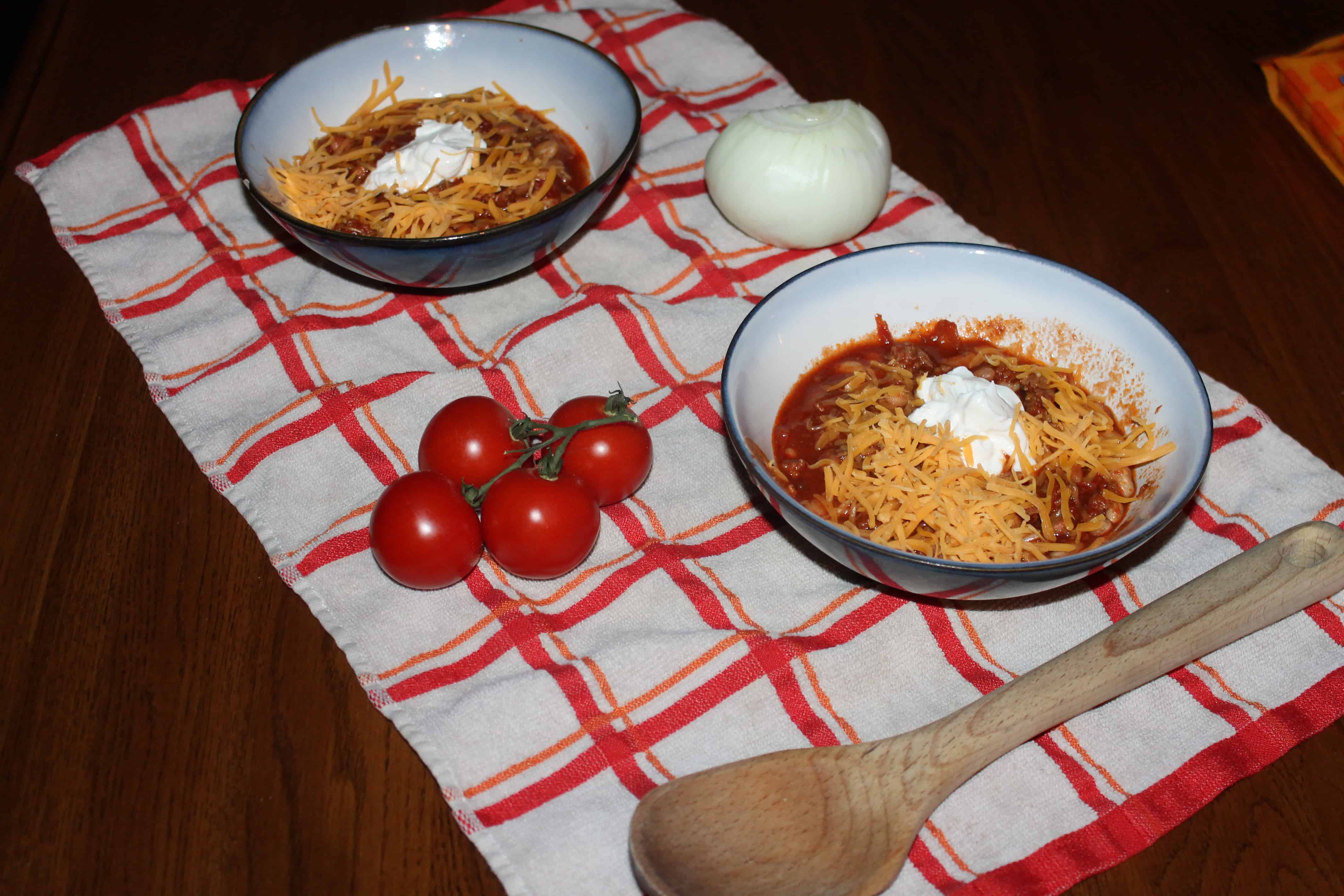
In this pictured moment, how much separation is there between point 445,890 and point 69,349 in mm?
1451

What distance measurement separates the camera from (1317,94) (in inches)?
103

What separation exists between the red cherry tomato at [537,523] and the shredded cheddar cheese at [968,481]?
379mm

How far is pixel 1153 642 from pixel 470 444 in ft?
3.63

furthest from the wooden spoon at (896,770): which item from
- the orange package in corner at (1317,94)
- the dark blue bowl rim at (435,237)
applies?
the orange package in corner at (1317,94)

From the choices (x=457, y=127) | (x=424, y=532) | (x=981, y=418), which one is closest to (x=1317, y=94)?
(x=981, y=418)

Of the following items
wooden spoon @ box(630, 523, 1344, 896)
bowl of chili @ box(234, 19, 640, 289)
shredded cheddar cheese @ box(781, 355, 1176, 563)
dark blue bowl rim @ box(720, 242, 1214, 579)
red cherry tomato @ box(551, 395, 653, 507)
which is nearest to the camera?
wooden spoon @ box(630, 523, 1344, 896)

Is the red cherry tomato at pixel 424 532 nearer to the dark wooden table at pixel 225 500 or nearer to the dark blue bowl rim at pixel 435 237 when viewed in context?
the dark wooden table at pixel 225 500

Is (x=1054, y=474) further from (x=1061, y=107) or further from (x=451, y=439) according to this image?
(x=1061, y=107)

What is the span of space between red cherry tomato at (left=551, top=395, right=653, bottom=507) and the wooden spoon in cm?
58

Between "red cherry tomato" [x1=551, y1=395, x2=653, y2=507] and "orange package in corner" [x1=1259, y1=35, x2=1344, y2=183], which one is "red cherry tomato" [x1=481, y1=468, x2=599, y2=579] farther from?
"orange package in corner" [x1=1259, y1=35, x2=1344, y2=183]

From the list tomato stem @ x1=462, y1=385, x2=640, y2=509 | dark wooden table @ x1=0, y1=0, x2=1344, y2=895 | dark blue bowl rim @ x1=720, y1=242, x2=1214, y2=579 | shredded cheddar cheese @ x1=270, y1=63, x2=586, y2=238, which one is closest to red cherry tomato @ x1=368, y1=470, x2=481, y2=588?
tomato stem @ x1=462, y1=385, x2=640, y2=509

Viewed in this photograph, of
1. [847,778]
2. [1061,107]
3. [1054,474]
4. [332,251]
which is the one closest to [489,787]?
[847,778]

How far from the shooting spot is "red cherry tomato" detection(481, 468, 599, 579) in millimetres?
1639

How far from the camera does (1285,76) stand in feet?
8.85
